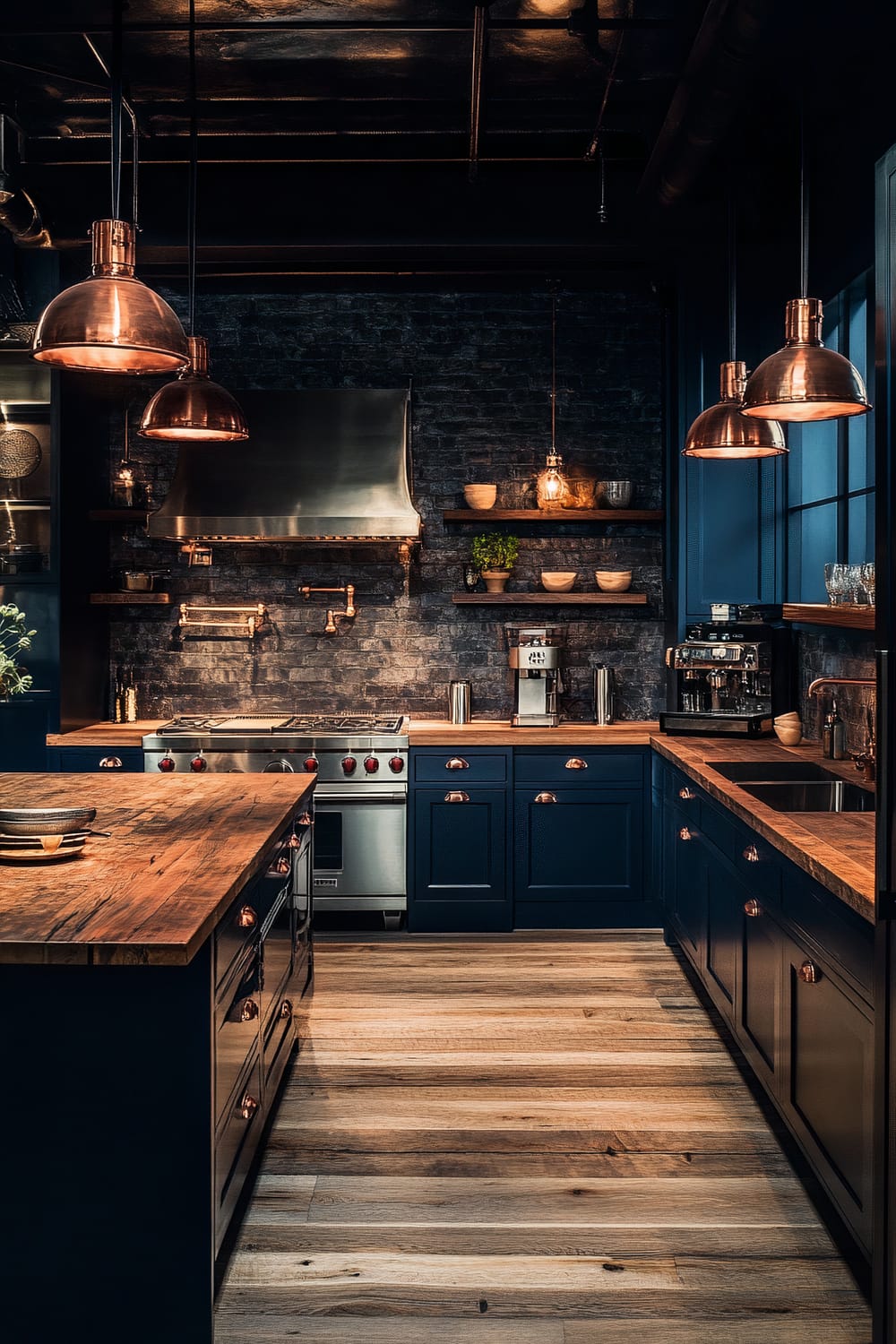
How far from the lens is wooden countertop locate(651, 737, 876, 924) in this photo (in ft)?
7.75

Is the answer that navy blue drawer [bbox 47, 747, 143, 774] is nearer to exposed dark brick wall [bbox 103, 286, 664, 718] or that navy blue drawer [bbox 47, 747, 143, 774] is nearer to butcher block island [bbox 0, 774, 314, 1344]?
exposed dark brick wall [bbox 103, 286, 664, 718]

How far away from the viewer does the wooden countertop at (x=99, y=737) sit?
5.23 metres

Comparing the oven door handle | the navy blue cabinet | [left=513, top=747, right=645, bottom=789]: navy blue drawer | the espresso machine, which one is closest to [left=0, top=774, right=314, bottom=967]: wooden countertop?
the oven door handle

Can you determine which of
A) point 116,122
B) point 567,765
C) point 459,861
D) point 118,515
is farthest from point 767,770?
point 118,515

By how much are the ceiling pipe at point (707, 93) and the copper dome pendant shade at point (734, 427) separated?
79cm

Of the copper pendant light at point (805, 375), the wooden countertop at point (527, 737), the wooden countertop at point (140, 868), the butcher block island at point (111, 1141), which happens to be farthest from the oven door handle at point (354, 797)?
the butcher block island at point (111, 1141)

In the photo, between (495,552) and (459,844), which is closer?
(459,844)

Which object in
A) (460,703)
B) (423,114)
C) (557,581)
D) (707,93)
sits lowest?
(460,703)

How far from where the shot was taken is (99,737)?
5.30 meters

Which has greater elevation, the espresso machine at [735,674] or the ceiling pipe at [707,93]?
the ceiling pipe at [707,93]

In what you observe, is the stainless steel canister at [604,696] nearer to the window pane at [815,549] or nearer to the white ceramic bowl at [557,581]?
the white ceramic bowl at [557,581]

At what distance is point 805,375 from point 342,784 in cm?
307

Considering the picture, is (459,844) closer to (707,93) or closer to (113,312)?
(707,93)

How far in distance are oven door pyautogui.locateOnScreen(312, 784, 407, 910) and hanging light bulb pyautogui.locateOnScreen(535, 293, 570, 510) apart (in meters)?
1.73
